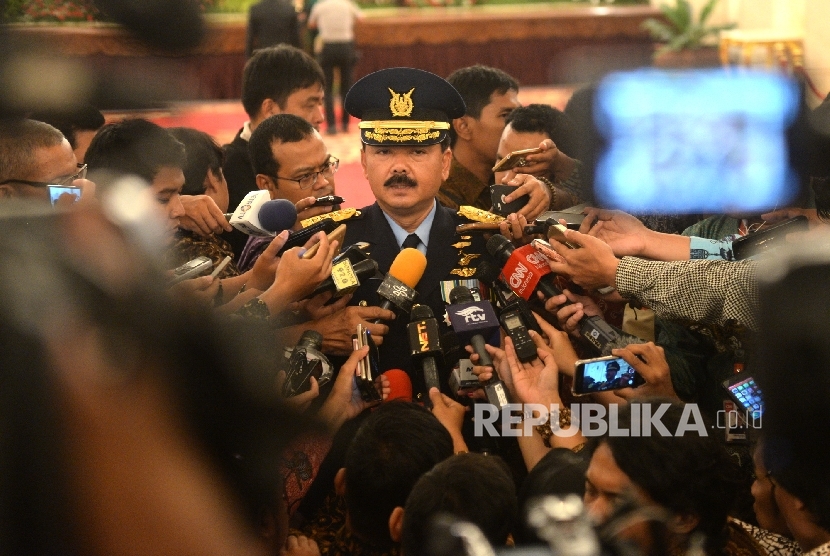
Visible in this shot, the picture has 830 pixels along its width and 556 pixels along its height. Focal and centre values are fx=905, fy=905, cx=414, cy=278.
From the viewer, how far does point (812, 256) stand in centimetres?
87

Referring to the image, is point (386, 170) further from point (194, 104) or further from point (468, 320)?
point (194, 104)

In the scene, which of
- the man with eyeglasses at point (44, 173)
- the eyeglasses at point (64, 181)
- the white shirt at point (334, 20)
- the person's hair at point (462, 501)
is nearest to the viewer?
the man with eyeglasses at point (44, 173)

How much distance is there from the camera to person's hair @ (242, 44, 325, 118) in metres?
4.14

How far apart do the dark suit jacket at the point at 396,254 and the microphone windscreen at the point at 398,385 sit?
0.24 ft

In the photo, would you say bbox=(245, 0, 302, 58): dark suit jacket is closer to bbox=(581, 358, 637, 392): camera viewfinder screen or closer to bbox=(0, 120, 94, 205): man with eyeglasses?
bbox=(0, 120, 94, 205): man with eyeglasses

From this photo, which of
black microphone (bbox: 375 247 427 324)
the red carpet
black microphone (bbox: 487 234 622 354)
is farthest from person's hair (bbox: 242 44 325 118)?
black microphone (bbox: 487 234 622 354)

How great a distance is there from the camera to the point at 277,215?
2.51 m

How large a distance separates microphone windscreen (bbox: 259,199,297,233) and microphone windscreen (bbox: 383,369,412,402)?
A: 1.72 ft

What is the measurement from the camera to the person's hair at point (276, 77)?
4.14 m

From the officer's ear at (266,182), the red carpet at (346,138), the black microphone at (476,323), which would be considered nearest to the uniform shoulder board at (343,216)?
the black microphone at (476,323)

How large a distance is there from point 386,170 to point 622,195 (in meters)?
1.00

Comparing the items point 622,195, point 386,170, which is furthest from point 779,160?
point 386,170

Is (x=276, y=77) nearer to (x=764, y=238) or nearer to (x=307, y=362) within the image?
(x=307, y=362)

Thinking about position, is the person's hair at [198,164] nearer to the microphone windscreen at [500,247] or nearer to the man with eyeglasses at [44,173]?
the man with eyeglasses at [44,173]
